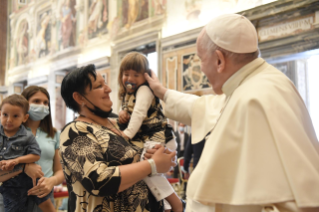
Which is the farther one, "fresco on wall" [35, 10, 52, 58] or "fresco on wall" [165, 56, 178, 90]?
"fresco on wall" [35, 10, 52, 58]

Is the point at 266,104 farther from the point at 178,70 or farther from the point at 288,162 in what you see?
the point at 178,70

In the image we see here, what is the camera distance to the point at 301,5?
6.05m

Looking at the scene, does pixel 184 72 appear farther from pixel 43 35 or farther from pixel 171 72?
pixel 43 35

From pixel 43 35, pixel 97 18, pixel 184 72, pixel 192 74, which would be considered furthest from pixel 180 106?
pixel 43 35

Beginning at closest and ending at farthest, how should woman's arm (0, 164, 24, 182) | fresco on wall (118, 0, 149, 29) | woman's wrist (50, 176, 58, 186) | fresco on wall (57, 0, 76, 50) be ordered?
woman's arm (0, 164, 24, 182)
woman's wrist (50, 176, 58, 186)
fresco on wall (118, 0, 149, 29)
fresco on wall (57, 0, 76, 50)

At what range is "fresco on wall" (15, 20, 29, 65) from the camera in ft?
49.7

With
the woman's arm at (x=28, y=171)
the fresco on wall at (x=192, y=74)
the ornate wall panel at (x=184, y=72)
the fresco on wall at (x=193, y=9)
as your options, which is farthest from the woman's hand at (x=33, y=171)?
the fresco on wall at (x=193, y=9)

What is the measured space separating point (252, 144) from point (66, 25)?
42.6ft

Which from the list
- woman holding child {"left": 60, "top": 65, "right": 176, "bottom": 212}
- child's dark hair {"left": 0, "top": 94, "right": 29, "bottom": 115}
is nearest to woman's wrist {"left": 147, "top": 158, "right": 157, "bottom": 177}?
woman holding child {"left": 60, "top": 65, "right": 176, "bottom": 212}

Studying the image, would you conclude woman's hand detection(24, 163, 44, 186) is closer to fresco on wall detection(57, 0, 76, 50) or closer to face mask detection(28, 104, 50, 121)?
face mask detection(28, 104, 50, 121)

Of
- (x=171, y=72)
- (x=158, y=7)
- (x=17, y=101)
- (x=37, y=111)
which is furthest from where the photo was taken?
(x=158, y=7)

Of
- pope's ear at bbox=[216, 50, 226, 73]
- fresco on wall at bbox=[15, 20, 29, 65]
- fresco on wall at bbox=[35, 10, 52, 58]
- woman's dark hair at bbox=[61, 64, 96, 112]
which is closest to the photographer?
pope's ear at bbox=[216, 50, 226, 73]

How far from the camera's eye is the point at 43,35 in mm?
14227

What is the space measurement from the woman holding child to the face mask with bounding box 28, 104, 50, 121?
901 millimetres
